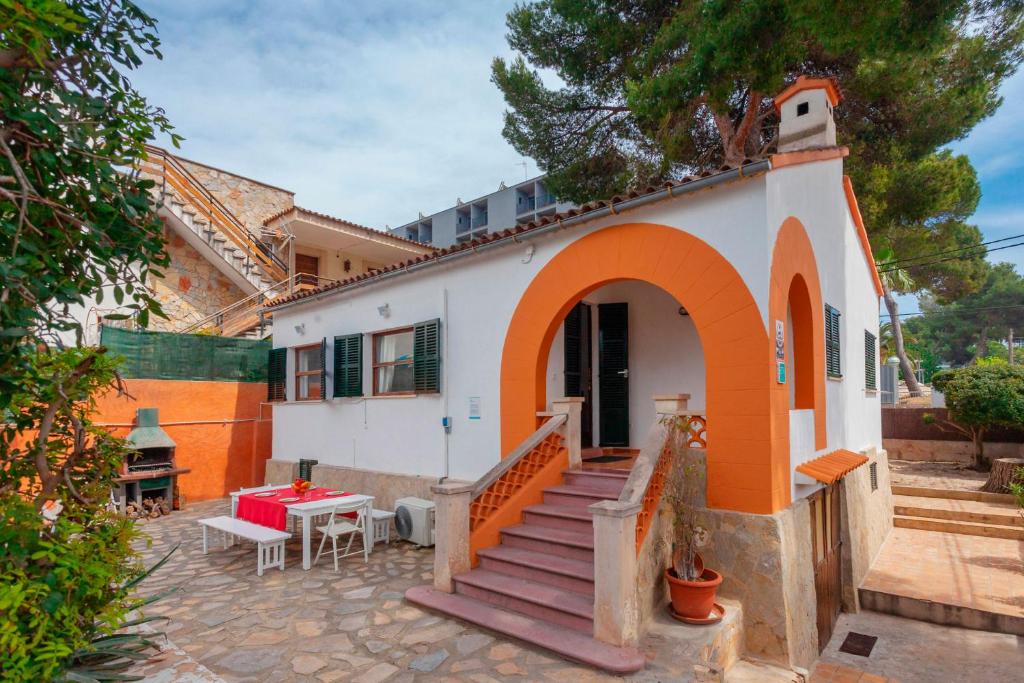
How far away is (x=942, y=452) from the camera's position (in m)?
16.9

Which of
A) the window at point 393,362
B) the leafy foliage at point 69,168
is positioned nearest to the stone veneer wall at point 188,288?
the window at point 393,362

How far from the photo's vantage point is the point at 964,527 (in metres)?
10.9

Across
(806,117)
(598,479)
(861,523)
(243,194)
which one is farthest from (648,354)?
(243,194)

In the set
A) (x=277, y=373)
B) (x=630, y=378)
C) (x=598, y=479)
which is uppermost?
(x=277, y=373)

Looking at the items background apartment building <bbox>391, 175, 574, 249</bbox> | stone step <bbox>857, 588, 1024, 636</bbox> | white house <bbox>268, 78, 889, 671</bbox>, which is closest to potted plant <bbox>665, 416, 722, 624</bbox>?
white house <bbox>268, 78, 889, 671</bbox>

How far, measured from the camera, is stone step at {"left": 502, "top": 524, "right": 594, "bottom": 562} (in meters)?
5.65

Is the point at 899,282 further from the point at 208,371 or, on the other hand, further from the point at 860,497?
the point at 208,371

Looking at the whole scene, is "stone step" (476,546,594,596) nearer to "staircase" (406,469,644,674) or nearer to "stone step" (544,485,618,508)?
"staircase" (406,469,644,674)

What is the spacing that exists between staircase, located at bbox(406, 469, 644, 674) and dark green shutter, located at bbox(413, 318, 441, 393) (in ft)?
9.19

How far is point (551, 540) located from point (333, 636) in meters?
2.26

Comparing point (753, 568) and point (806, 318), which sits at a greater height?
point (806, 318)

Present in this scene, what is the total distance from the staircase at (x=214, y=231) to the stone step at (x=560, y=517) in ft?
42.7

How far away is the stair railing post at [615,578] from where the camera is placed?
14.7 feet

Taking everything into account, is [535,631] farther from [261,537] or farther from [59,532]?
[261,537]
